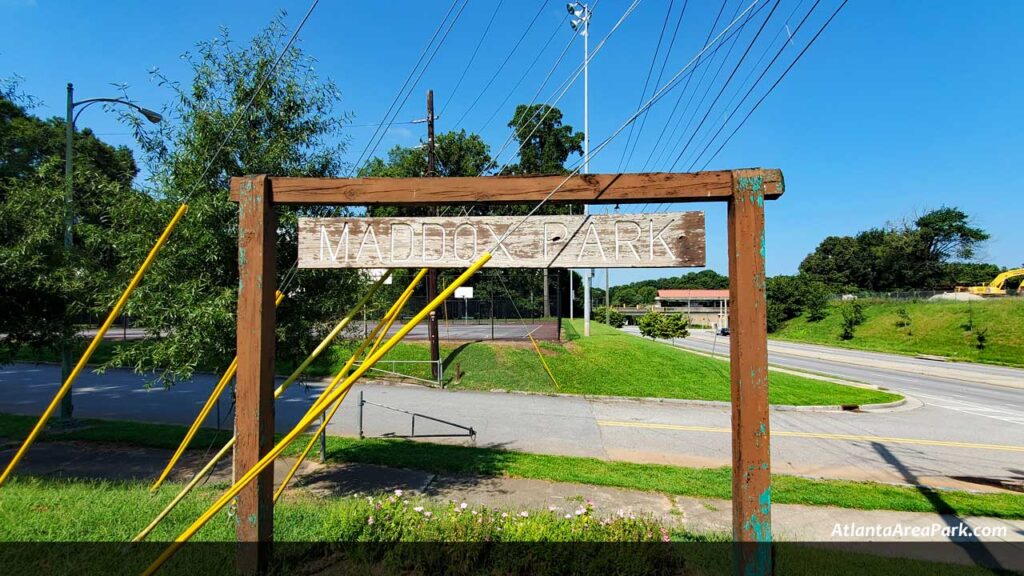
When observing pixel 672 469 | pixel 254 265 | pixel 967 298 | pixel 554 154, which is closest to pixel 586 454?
pixel 672 469

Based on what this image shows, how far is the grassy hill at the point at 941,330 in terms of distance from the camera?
31.6 m

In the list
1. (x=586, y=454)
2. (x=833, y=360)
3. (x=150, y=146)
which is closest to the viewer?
(x=150, y=146)

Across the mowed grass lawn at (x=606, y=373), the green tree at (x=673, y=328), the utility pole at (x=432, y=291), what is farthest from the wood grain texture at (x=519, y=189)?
the green tree at (x=673, y=328)

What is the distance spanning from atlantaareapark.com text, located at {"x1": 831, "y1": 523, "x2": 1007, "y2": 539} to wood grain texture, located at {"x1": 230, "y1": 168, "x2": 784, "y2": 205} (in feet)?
16.0

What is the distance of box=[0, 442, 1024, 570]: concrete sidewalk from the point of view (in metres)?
5.59

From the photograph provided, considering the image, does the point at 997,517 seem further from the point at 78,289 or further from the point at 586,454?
the point at 78,289

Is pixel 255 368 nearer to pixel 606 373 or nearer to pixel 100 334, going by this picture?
pixel 100 334

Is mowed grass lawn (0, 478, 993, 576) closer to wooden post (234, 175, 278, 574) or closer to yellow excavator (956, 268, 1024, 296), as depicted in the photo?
wooden post (234, 175, 278, 574)

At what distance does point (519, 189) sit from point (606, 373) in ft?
46.6

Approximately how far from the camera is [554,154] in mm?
43594

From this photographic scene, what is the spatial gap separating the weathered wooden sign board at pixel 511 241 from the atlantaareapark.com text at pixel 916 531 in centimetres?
466

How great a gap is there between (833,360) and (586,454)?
27.3 m

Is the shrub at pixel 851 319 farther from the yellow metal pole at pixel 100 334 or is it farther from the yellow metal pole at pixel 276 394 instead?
the yellow metal pole at pixel 100 334

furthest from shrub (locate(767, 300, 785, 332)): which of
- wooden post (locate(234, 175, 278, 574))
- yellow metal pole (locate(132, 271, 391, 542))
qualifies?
wooden post (locate(234, 175, 278, 574))
